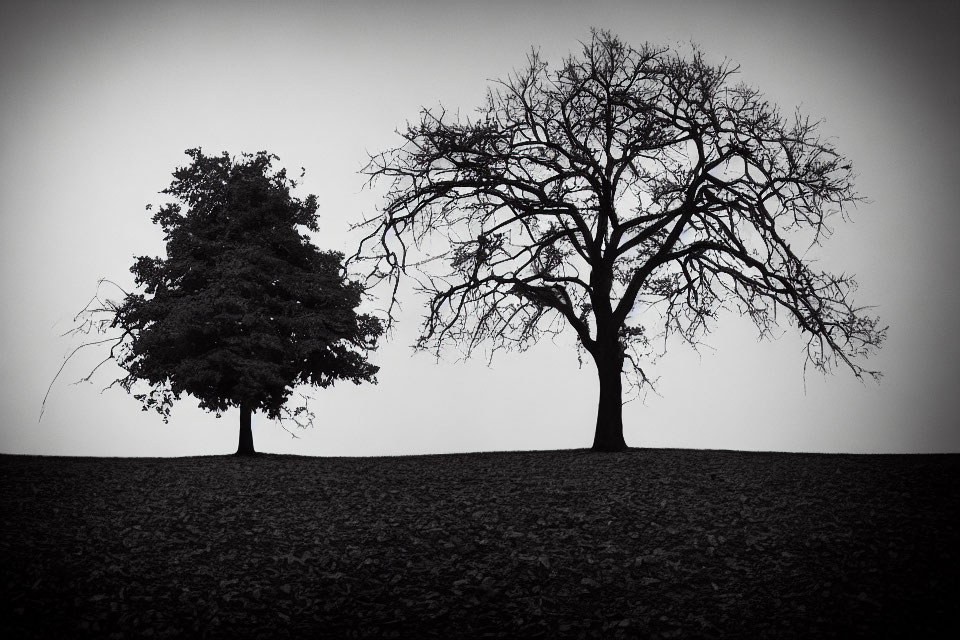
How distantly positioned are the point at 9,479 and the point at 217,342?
7732mm

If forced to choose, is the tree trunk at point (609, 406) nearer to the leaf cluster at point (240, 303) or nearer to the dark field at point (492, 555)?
the dark field at point (492, 555)

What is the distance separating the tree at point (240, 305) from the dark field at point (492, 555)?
6346 mm

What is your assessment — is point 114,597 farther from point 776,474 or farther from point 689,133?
point 689,133

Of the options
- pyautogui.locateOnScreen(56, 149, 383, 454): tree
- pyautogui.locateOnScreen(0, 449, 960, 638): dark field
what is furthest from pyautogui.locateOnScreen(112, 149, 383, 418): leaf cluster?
pyautogui.locateOnScreen(0, 449, 960, 638): dark field

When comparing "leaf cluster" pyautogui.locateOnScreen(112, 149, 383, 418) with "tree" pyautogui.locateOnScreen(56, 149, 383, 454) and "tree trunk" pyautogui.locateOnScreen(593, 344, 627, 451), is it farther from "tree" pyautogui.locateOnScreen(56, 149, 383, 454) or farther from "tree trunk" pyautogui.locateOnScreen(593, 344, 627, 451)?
"tree trunk" pyautogui.locateOnScreen(593, 344, 627, 451)

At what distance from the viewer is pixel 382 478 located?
14.9 m

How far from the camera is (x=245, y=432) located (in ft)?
72.5

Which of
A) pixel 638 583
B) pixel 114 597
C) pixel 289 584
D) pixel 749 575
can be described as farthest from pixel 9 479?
pixel 749 575

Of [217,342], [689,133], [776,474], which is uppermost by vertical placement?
[689,133]

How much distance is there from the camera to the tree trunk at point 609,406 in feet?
61.1

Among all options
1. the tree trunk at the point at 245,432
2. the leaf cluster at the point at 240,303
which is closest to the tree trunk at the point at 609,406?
the leaf cluster at the point at 240,303

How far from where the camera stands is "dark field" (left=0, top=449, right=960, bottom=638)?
8586 mm

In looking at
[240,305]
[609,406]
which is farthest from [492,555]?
[240,305]

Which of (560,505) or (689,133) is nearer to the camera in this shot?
(560,505)
